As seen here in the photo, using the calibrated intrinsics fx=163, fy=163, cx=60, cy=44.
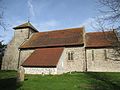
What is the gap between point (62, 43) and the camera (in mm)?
31688

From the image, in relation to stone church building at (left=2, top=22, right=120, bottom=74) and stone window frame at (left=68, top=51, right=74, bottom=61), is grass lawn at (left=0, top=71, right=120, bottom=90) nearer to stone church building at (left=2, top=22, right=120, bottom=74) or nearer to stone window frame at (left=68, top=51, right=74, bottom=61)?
stone church building at (left=2, top=22, right=120, bottom=74)

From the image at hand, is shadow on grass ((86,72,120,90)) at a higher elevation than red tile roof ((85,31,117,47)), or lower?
lower

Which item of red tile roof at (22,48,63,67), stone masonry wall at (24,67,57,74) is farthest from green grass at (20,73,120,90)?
red tile roof at (22,48,63,67)

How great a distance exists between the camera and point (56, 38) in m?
34.0

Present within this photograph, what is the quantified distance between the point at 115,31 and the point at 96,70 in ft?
66.2

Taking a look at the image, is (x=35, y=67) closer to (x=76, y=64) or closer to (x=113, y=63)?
(x=76, y=64)

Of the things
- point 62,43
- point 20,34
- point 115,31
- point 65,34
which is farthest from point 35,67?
point 115,31

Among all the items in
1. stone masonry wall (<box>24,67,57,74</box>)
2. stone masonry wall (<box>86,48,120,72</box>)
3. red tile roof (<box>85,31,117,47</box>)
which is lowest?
stone masonry wall (<box>24,67,57,74</box>)

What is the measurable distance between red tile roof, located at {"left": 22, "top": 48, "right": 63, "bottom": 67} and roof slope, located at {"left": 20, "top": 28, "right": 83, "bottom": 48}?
A: 1.61 m

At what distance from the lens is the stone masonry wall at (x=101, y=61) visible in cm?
2886

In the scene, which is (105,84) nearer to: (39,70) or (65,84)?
(65,84)

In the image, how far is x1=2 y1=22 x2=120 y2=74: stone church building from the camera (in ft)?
92.0

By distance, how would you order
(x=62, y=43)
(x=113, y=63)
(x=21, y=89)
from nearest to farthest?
(x=21, y=89)
(x=113, y=63)
(x=62, y=43)

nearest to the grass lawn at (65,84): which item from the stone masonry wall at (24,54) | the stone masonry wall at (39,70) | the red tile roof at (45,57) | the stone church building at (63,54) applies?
the stone masonry wall at (39,70)
